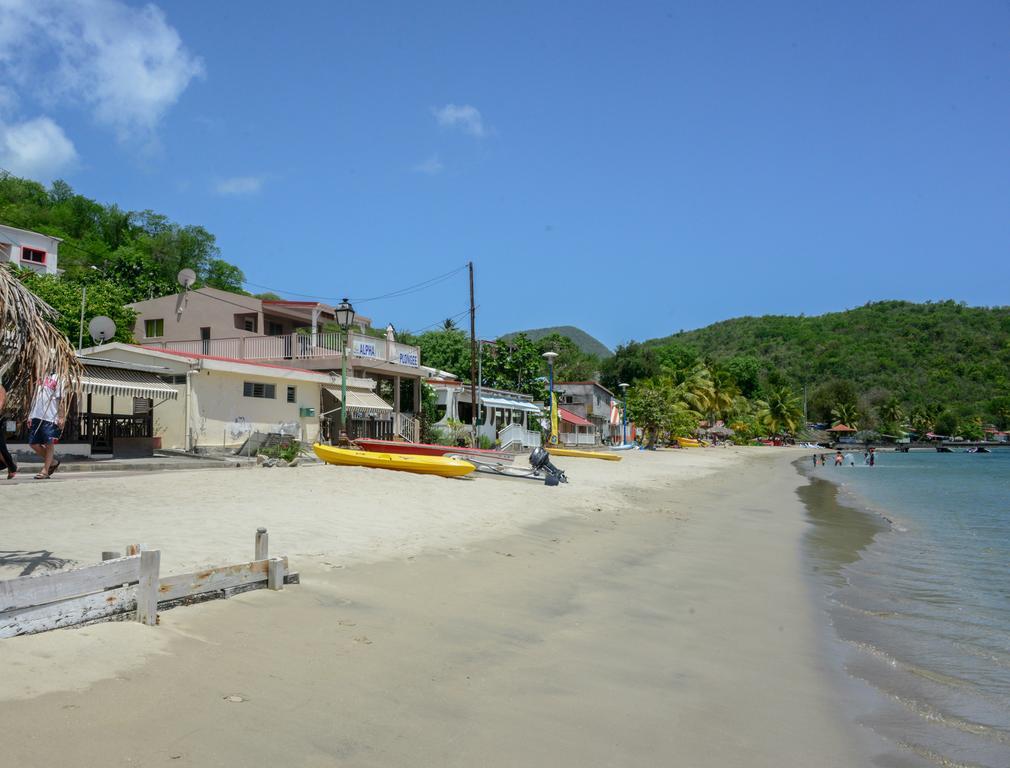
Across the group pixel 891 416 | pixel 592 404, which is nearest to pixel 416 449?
pixel 592 404

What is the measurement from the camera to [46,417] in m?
7.71

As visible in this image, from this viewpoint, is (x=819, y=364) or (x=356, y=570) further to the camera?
(x=819, y=364)

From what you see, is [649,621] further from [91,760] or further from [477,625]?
[91,760]

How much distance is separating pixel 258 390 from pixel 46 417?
16.3m

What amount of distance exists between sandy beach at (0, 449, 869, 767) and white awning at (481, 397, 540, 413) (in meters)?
27.3

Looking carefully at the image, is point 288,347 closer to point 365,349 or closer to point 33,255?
point 365,349

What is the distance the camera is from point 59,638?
4.42 metres

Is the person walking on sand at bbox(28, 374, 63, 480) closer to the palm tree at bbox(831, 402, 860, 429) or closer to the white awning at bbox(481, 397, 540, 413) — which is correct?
the white awning at bbox(481, 397, 540, 413)

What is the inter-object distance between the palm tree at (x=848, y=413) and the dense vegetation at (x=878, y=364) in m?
0.15

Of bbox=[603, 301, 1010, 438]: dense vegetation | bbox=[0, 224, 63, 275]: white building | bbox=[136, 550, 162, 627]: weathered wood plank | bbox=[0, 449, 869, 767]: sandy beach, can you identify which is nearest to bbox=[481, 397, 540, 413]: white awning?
bbox=[0, 224, 63, 275]: white building

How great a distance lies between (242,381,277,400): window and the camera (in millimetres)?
23172

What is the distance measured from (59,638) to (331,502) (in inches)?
297

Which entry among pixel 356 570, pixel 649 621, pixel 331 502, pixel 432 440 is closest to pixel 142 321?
pixel 432 440

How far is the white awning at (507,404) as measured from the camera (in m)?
38.9
